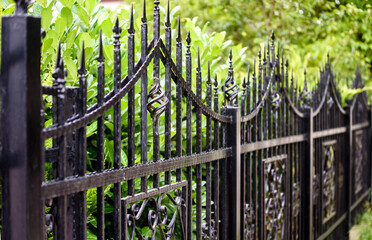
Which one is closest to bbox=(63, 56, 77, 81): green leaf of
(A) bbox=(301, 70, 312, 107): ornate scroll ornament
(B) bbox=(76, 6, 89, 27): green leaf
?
(B) bbox=(76, 6, 89, 27): green leaf

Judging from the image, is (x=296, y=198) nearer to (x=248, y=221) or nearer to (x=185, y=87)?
(x=248, y=221)

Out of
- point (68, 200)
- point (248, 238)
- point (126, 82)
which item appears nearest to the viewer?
point (68, 200)

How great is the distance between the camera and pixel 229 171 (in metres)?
2.97

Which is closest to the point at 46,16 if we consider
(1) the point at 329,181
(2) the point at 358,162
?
(1) the point at 329,181

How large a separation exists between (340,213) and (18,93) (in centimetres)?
537

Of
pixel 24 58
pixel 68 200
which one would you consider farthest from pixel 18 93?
pixel 68 200

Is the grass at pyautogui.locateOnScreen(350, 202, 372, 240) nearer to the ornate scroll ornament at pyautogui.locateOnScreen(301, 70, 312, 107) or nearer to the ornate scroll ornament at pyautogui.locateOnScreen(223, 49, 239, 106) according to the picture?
the ornate scroll ornament at pyautogui.locateOnScreen(301, 70, 312, 107)

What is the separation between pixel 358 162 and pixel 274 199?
3958 mm

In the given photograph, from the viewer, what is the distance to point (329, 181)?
549 centimetres

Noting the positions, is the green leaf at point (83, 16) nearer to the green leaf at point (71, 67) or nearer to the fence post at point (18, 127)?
the green leaf at point (71, 67)

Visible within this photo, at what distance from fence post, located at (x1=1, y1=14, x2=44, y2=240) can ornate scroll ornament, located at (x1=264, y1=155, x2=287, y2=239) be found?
2.38m

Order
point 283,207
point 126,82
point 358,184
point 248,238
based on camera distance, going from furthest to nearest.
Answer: point 358,184 → point 283,207 → point 248,238 → point 126,82

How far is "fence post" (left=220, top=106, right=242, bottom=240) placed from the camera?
294cm

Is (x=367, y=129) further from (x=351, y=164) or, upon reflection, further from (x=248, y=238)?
(x=248, y=238)
